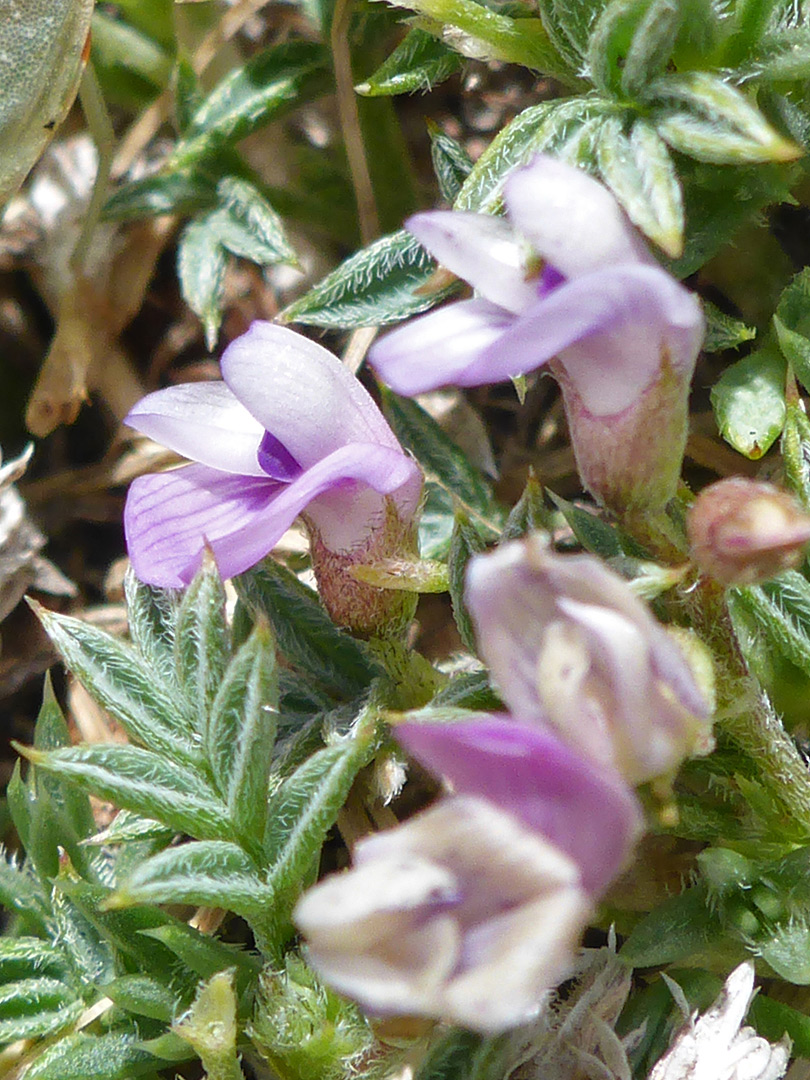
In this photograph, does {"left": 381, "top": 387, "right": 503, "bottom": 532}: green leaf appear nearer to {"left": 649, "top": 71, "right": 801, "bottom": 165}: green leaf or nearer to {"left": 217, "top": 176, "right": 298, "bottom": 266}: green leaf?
{"left": 217, "top": 176, "right": 298, "bottom": 266}: green leaf

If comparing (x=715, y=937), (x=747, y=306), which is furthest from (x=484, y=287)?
(x=747, y=306)

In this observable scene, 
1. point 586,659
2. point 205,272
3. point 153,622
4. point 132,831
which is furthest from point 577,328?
point 205,272

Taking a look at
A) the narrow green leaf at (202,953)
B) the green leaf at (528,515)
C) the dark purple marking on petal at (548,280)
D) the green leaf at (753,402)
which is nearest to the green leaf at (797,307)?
the green leaf at (753,402)

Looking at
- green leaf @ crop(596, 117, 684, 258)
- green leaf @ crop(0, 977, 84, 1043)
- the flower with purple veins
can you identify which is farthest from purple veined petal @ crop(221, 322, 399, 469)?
green leaf @ crop(0, 977, 84, 1043)

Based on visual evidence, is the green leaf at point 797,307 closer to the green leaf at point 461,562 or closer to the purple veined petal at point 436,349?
the green leaf at point 461,562

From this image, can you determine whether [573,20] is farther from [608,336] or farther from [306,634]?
[306,634]
